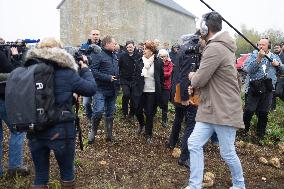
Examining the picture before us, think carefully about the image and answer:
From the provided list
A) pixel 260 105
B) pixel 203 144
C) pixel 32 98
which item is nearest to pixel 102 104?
pixel 203 144

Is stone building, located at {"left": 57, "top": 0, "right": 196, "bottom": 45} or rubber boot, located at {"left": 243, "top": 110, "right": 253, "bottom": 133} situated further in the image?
stone building, located at {"left": 57, "top": 0, "right": 196, "bottom": 45}

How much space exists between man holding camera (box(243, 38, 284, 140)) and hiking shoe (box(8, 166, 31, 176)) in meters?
4.59

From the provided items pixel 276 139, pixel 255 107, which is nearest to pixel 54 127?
pixel 255 107

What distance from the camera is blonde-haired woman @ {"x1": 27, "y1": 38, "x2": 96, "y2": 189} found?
3990mm

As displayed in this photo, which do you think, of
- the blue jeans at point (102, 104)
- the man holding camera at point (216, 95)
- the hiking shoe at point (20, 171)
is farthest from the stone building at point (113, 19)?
the man holding camera at point (216, 95)

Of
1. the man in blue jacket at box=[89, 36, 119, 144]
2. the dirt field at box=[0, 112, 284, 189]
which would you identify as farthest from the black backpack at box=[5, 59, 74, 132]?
the man in blue jacket at box=[89, 36, 119, 144]

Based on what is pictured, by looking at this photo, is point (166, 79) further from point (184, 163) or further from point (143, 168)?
point (143, 168)

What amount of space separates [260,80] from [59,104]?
5054 mm

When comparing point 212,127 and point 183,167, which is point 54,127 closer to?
point 212,127

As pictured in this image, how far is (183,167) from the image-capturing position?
20.9 ft

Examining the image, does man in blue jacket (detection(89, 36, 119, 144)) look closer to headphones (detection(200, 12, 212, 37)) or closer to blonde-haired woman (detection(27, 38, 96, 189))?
headphones (detection(200, 12, 212, 37))

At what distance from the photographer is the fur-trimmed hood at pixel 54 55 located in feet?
13.0

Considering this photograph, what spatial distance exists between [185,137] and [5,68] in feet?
9.29

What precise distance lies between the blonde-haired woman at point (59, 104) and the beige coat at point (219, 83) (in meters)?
1.37
